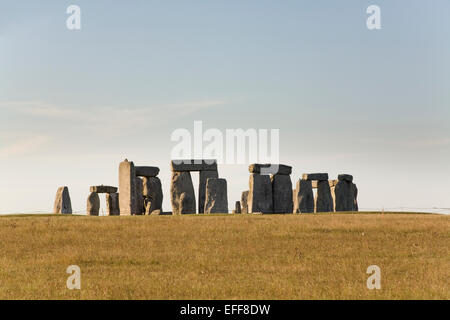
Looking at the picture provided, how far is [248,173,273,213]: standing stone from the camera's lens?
39.2 meters

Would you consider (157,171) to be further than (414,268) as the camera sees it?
Yes

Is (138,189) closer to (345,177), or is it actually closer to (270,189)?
(270,189)

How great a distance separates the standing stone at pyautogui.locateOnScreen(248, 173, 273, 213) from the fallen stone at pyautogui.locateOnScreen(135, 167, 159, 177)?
6.80 m

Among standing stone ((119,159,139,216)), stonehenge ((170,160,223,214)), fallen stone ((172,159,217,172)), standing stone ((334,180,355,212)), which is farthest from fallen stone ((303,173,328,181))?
→ standing stone ((119,159,139,216))

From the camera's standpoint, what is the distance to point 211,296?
1219 centimetres

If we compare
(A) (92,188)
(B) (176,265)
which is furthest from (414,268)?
(A) (92,188)

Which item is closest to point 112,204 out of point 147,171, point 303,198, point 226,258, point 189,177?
point 147,171

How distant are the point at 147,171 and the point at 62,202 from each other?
29.6 ft

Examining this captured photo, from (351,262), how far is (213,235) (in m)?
6.64

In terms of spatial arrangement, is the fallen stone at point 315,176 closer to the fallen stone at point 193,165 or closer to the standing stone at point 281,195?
the standing stone at point 281,195

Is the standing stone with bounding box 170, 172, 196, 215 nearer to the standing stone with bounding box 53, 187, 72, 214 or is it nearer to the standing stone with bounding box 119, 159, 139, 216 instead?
the standing stone with bounding box 119, 159, 139, 216
